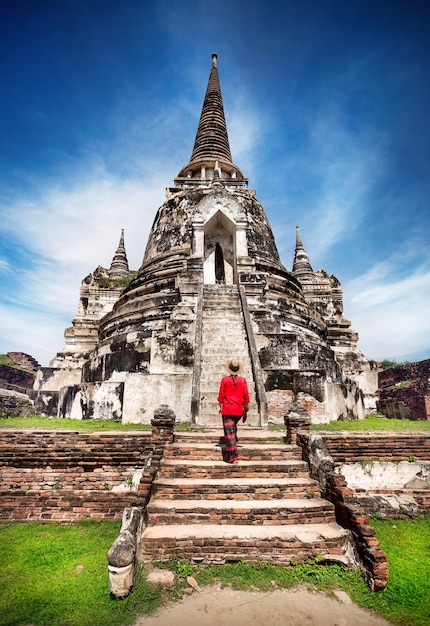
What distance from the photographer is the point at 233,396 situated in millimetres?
4965

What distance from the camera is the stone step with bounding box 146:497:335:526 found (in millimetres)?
3932

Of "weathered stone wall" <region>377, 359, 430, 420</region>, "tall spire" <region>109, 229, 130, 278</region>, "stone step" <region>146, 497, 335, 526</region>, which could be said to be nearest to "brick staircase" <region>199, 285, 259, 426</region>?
"stone step" <region>146, 497, 335, 526</region>

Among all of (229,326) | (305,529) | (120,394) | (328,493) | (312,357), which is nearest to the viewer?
(305,529)

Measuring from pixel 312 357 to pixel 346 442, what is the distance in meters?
4.26

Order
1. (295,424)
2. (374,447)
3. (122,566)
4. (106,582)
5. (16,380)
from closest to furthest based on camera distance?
(122,566) → (106,582) → (295,424) → (374,447) → (16,380)

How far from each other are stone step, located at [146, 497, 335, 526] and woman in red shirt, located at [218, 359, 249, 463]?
758 mm

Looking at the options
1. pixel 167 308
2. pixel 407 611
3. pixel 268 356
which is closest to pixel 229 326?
pixel 268 356

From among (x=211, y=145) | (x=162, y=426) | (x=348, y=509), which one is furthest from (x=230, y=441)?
(x=211, y=145)

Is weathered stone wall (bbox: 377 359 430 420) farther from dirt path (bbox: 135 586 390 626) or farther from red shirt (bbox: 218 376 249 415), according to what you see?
dirt path (bbox: 135 586 390 626)

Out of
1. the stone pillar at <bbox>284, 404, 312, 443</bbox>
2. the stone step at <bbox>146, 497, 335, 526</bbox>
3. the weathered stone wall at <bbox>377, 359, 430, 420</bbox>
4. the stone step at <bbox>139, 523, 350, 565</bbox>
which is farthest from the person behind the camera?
the weathered stone wall at <bbox>377, 359, 430, 420</bbox>

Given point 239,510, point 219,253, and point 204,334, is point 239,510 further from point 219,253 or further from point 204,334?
point 219,253

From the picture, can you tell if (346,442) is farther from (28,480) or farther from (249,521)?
(28,480)

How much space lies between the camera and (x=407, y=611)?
2947 millimetres

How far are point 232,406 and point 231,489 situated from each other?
998 millimetres
